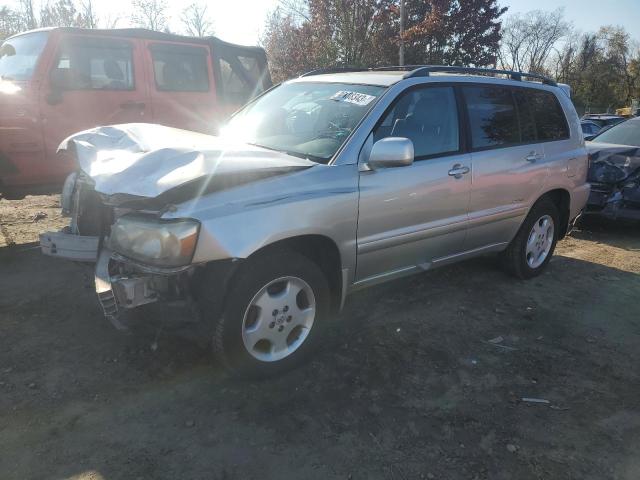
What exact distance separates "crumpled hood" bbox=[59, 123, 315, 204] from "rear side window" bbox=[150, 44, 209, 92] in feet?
10.9

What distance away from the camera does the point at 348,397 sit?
2.93m

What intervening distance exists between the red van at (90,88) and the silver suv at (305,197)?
167 centimetres

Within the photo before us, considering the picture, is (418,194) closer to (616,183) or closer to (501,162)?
Answer: (501,162)

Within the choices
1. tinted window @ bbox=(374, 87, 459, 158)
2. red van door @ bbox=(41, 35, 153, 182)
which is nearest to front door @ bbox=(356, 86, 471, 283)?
tinted window @ bbox=(374, 87, 459, 158)

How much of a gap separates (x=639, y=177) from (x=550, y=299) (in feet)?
10.6

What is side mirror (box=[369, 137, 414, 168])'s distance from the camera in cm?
309

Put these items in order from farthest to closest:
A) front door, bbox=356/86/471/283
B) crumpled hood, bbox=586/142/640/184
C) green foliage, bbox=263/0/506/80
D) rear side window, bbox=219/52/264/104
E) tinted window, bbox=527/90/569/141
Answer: green foliage, bbox=263/0/506/80 → rear side window, bbox=219/52/264/104 → crumpled hood, bbox=586/142/640/184 → tinted window, bbox=527/90/569/141 → front door, bbox=356/86/471/283

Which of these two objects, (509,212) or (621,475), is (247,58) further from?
(621,475)

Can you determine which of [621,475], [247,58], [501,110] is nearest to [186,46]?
[247,58]

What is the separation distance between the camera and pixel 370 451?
2.51 meters

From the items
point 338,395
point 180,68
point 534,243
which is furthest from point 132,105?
point 534,243

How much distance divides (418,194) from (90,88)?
14.2 feet

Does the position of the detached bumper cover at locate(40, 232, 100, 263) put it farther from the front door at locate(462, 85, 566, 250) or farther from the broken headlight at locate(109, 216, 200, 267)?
the front door at locate(462, 85, 566, 250)

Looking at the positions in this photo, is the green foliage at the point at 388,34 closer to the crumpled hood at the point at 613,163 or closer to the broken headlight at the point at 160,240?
the crumpled hood at the point at 613,163
